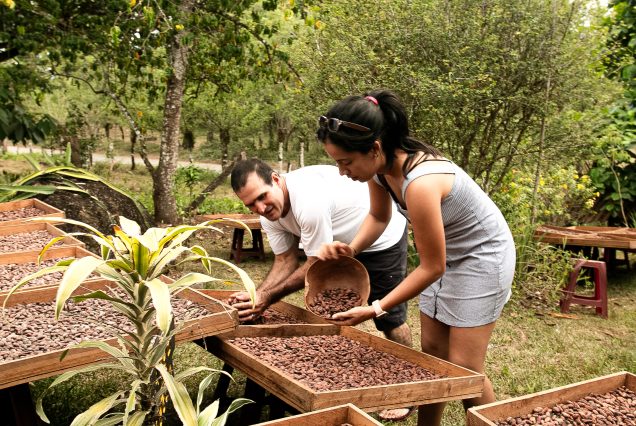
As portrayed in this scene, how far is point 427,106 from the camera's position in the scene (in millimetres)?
6035

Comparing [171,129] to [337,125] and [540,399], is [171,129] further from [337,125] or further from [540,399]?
[540,399]

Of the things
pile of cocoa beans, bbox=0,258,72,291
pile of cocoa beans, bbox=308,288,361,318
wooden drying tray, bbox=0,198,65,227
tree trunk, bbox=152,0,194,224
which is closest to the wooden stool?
tree trunk, bbox=152,0,194,224

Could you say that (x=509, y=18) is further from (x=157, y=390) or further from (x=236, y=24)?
(x=157, y=390)

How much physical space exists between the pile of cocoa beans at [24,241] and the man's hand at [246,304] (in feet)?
5.13

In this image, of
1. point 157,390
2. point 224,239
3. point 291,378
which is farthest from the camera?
point 224,239

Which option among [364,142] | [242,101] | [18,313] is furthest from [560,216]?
[242,101]

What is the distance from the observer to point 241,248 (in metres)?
7.05

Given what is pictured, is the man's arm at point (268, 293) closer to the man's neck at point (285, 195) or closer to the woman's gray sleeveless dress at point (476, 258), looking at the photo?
the man's neck at point (285, 195)

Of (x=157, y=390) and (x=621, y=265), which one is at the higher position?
(x=157, y=390)

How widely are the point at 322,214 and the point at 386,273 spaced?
26.3 inches

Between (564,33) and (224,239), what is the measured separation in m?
5.22

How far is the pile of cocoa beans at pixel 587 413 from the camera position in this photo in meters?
1.87

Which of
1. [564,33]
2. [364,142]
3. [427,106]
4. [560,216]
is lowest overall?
[560,216]

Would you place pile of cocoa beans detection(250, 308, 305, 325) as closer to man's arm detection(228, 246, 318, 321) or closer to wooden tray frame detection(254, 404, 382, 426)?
man's arm detection(228, 246, 318, 321)
